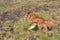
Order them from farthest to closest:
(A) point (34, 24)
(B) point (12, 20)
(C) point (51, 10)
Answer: (C) point (51, 10) → (B) point (12, 20) → (A) point (34, 24)

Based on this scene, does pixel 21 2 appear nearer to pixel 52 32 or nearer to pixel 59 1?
pixel 59 1

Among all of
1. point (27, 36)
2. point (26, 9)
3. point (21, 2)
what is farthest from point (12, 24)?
point (21, 2)

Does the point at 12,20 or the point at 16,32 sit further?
the point at 12,20

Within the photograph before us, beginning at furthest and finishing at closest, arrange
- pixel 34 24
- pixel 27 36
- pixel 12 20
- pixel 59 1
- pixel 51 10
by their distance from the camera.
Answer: pixel 59 1
pixel 51 10
pixel 12 20
pixel 34 24
pixel 27 36

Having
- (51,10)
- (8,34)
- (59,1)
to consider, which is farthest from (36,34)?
(59,1)

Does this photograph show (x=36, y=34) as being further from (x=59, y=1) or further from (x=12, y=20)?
(x=59, y=1)

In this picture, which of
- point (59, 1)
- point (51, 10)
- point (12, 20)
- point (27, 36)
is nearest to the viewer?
point (27, 36)
